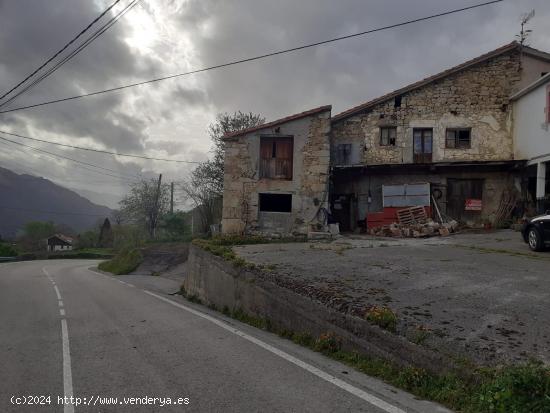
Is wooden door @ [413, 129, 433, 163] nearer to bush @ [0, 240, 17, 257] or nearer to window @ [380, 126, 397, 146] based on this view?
window @ [380, 126, 397, 146]

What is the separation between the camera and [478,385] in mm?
3984

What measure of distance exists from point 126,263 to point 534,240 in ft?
81.3

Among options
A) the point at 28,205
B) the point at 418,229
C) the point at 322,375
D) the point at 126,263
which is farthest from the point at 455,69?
the point at 28,205

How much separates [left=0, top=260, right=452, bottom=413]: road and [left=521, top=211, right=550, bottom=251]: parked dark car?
9.04m

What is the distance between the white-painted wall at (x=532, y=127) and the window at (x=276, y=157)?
10742mm

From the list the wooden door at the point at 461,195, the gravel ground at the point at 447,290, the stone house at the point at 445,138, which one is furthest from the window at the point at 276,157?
the wooden door at the point at 461,195

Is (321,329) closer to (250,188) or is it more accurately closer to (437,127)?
(250,188)

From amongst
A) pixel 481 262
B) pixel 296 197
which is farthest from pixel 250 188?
pixel 481 262

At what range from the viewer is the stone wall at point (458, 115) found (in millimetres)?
20734

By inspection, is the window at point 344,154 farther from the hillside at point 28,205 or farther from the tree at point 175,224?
the hillside at point 28,205

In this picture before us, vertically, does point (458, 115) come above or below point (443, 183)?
above

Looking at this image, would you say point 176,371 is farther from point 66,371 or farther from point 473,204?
point 473,204

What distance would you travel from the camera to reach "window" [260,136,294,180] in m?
20.1

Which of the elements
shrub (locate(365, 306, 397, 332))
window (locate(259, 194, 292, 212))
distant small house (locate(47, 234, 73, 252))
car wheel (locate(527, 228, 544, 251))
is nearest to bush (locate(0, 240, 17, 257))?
distant small house (locate(47, 234, 73, 252))
